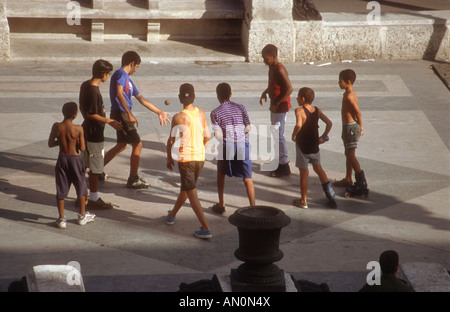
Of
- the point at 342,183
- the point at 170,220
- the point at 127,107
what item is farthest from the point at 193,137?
the point at 342,183

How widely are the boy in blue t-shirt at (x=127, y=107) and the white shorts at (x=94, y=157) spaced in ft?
1.59

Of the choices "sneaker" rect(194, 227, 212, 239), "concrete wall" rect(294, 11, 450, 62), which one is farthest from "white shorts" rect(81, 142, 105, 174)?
"concrete wall" rect(294, 11, 450, 62)

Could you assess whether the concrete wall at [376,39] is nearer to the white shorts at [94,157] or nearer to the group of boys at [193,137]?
the group of boys at [193,137]

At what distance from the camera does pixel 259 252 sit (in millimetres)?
6059

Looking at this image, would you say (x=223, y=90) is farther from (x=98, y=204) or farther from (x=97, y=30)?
(x=97, y=30)

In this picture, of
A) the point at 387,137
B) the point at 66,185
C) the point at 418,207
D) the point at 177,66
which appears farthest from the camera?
the point at 177,66

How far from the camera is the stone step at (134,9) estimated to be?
1662 centimetres

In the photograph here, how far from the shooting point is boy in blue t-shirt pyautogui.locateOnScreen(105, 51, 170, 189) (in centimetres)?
917

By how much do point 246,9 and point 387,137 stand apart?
6.25 metres

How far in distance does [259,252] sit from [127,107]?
12.3 feet
